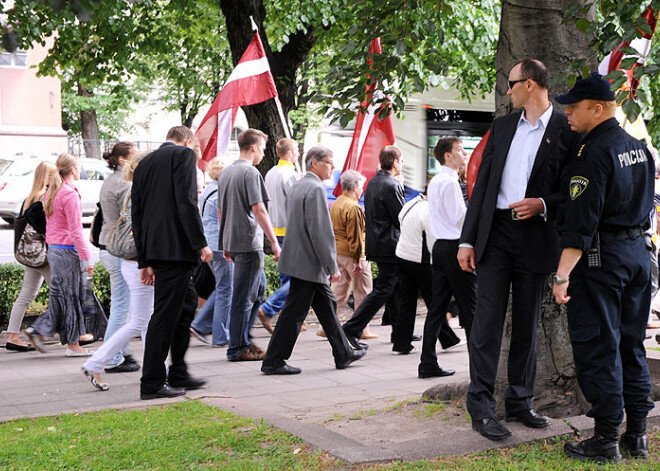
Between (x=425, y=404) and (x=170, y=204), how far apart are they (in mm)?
2296

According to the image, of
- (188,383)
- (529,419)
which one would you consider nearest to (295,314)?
(188,383)

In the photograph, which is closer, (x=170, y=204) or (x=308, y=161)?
(x=170, y=204)

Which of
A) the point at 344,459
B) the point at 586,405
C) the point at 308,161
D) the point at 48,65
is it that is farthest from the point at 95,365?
the point at 48,65

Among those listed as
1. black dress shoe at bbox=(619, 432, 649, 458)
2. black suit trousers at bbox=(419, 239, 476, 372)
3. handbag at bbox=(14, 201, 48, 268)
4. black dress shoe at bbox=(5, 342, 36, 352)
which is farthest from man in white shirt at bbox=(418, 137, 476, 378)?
black dress shoe at bbox=(5, 342, 36, 352)

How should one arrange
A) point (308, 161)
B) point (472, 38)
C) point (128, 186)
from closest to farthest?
point (128, 186) < point (308, 161) < point (472, 38)

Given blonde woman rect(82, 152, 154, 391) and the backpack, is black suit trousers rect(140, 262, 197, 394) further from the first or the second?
the backpack

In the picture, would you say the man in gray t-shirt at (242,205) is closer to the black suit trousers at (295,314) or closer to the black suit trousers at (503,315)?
the black suit trousers at (295,314)

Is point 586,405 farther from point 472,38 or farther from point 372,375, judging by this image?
point 472,38

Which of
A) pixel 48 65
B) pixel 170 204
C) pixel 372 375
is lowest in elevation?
pixel 372 375

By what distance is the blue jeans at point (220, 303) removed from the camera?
909 cm

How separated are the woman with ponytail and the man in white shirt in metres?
2.55

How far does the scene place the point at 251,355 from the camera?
843 cm

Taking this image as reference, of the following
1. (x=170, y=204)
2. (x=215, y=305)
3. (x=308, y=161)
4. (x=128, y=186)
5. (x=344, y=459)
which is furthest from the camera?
(x=215, y=305)

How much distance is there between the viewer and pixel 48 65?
1400 cm
